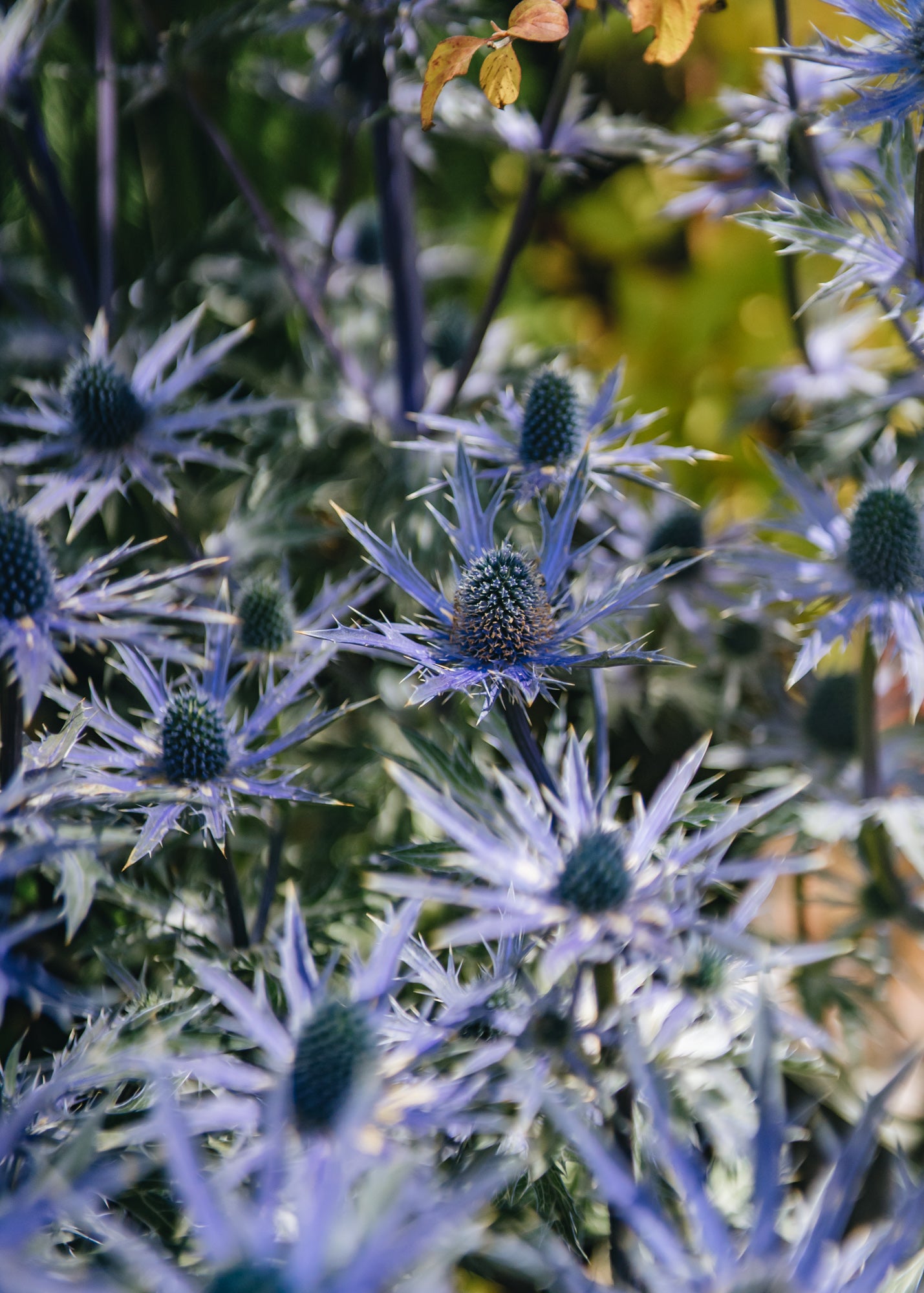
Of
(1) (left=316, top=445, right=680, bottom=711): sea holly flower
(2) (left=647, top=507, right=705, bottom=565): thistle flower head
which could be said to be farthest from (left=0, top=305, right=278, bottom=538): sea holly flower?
(2) (left=647, top=507, right=705, bottom=565): thistle flower head

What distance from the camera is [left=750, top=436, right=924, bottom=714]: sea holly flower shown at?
822mm

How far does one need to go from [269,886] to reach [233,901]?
60mm

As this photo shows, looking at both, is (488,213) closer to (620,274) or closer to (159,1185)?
(620,274)

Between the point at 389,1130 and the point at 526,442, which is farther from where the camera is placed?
the point at 526,442

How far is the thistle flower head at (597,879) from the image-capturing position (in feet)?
1.97

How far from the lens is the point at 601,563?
1042mm

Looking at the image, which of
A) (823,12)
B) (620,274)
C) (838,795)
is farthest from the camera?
(620,274)

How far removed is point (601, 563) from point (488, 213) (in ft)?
4.01

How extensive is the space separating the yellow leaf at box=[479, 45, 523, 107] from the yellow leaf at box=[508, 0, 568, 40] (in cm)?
2

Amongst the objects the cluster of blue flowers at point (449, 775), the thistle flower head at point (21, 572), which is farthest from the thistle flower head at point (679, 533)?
the thistle flower head at point (21, 572)

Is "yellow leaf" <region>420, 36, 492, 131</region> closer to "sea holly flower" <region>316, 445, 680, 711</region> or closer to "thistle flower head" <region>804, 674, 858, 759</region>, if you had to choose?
"sea holly flower" <region>316, 445, 680, 711</region>

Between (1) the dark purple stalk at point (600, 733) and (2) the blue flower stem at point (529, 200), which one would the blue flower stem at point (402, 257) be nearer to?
(2) the blue flower stem at point (529, 200)

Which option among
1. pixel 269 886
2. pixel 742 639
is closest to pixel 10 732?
pixel 269 886

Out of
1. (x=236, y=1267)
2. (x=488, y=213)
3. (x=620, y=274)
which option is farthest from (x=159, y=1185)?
(x=488, y=213)
